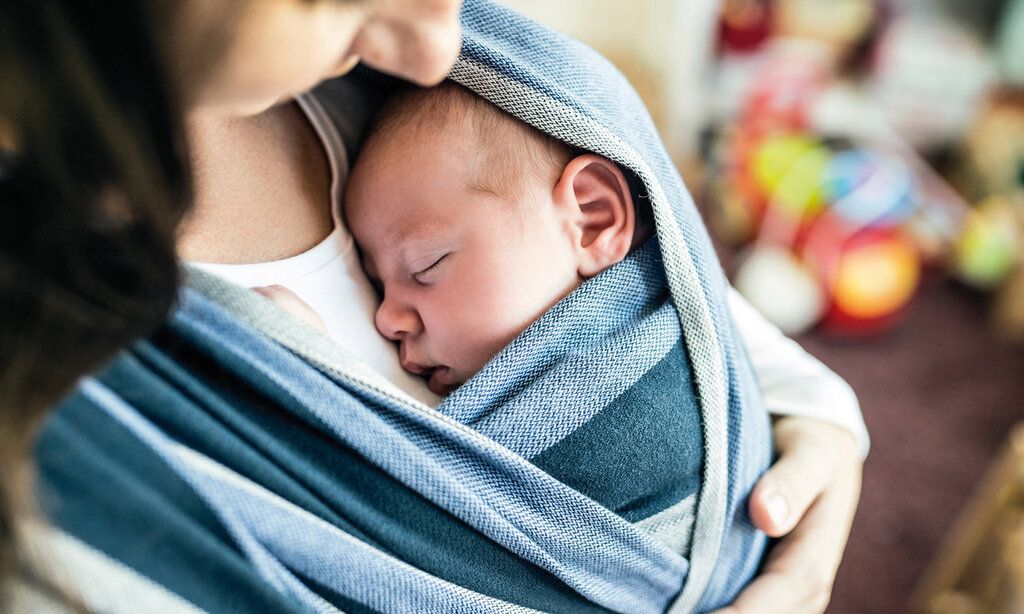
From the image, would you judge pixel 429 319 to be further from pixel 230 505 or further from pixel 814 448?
pixel 814 448

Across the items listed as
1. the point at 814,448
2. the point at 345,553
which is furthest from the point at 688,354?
the point at 345,553

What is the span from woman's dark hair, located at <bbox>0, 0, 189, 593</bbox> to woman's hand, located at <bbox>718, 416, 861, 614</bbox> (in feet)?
1.95

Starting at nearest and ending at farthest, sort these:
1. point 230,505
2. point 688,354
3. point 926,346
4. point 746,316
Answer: point 230,505 < point 688,354 < point 746,316 < point 926,346

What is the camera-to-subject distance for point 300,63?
0.44m

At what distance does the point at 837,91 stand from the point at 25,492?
2.63 meters

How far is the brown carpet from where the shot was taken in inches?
64.6

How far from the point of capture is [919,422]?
191 cm

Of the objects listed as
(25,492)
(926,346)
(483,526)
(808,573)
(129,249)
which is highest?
(129,249)

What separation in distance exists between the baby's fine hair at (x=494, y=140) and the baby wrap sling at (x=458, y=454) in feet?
0.08

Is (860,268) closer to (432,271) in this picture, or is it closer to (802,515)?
(802,515)

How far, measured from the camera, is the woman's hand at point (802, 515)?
2.57 feet

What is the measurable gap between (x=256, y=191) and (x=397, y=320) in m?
0.17

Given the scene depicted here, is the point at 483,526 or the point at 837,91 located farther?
the point at 837,91

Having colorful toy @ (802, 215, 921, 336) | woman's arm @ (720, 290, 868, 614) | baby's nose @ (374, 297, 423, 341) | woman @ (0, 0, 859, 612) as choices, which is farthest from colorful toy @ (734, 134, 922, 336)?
woman @ (0, 0, 859, 612)
